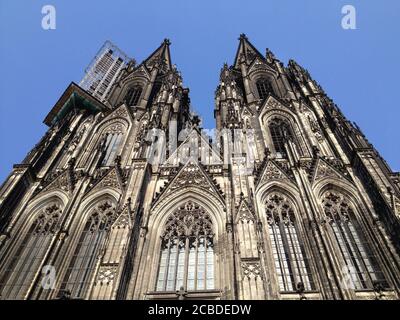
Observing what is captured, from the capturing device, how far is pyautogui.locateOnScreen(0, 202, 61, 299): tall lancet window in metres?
14.8

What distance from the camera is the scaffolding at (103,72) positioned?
35.4 m

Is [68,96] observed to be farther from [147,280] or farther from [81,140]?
[147,280]

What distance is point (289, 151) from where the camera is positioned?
21.4 metres

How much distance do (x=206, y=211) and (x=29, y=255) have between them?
8.26 meters

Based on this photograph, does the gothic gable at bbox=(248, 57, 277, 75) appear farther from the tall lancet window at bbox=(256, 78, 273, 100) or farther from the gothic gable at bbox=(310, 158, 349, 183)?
the gothic gable at bbox=(310, 158, 349, 183)

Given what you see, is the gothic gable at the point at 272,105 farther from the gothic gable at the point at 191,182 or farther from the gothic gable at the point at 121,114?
the gothic gable at the point at 121,114

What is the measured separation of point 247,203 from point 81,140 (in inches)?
543

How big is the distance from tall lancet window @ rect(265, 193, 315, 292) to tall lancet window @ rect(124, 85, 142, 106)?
1667 cm

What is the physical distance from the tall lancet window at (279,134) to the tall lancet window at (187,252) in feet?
24.4

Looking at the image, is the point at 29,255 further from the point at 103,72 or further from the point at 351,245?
the point at 103,72

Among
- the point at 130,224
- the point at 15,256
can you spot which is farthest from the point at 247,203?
the point at 15,256

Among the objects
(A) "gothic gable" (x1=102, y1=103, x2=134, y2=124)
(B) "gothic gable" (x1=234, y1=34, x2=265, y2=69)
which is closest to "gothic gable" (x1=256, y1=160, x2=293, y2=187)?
(A) "gothic gable" (x1=102, y1=103, x2=134, y2=124)

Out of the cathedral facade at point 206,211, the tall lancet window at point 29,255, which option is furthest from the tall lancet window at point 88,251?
the tall lancet window at point 29,255
